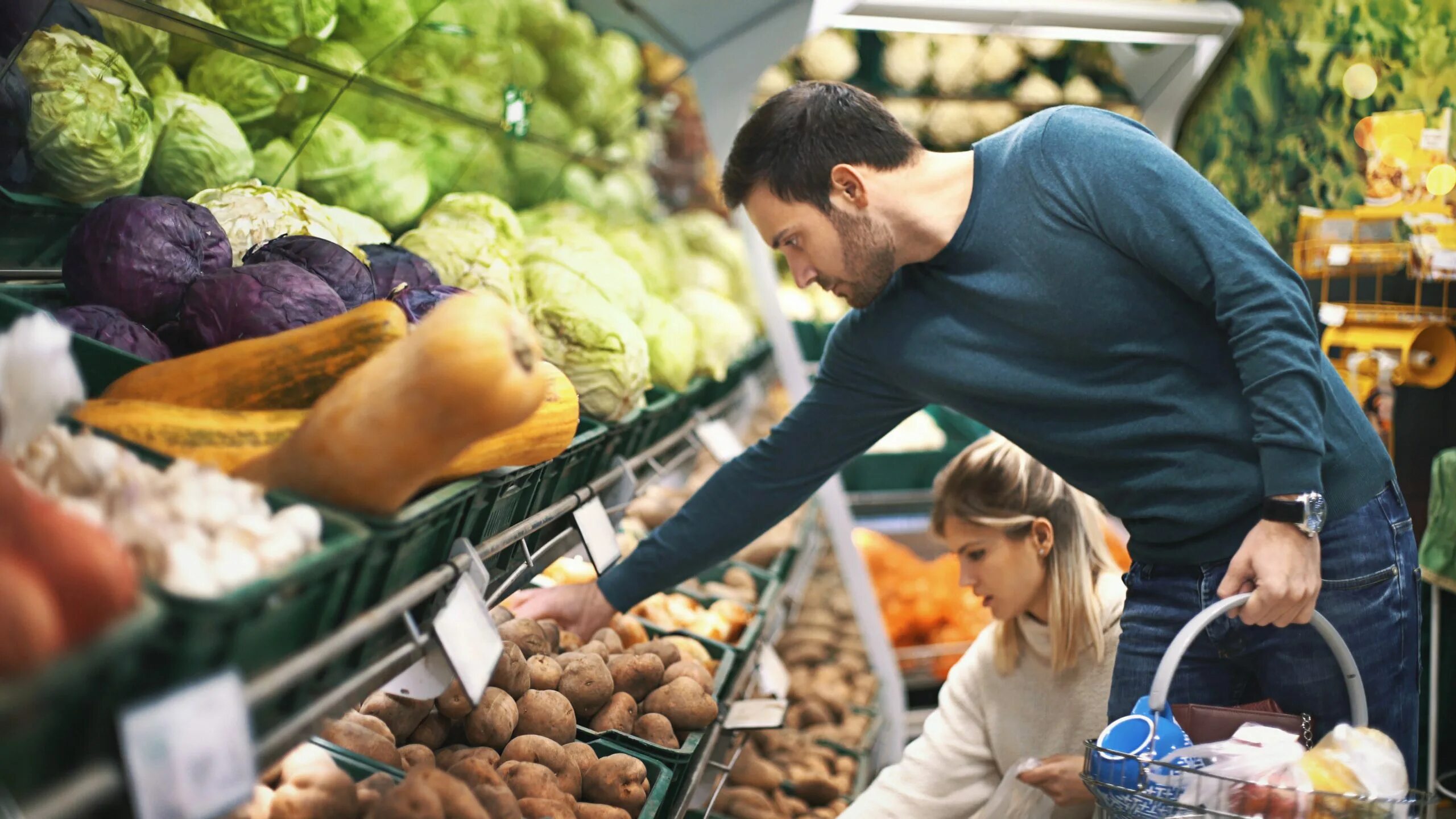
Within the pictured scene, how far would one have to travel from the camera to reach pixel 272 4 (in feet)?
6.18

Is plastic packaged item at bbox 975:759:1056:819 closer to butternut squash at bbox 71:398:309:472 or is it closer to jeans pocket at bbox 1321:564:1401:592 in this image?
jeans pocket at bbox 1321:564:1401:592

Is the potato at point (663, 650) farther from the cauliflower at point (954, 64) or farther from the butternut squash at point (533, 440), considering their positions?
the cauliflower at point (954, 64)

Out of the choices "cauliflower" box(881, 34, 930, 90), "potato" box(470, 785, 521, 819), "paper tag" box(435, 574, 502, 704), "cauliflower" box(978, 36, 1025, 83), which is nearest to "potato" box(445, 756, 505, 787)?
"potato" box(470, 785, 521, 819)

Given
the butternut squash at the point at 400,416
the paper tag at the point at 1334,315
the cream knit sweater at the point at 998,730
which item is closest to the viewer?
the butternut squash at the point at 400,416

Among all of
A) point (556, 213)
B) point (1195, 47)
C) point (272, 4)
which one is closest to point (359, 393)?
point (272, 4)

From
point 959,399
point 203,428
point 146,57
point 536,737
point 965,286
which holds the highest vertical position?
point 146,57

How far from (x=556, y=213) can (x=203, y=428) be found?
7.46ft

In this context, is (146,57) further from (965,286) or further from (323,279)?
(965,286)

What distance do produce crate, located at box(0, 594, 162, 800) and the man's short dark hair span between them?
1.43 metres

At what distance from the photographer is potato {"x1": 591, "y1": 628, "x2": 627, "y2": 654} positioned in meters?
2.15

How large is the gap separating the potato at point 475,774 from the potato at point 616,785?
0.20 metres

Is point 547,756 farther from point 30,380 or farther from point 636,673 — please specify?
point 30,380

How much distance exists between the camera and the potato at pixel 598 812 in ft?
5.09

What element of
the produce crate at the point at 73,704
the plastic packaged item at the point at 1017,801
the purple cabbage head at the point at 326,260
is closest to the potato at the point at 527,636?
the purple cabbage head at the point at 326,260
